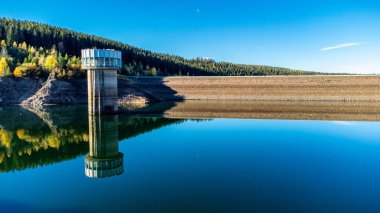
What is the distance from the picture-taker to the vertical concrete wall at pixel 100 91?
32.4 metres

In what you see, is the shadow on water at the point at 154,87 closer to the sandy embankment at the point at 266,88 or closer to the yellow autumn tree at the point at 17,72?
the sandy embankment at the point at 266,88

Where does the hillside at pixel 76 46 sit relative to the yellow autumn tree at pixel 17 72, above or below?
above

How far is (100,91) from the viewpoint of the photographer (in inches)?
1284

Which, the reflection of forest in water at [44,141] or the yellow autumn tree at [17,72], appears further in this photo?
the yellow autumn tree at [17,72]

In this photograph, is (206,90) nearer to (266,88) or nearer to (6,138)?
(266,88)

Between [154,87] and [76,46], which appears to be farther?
[76,46]

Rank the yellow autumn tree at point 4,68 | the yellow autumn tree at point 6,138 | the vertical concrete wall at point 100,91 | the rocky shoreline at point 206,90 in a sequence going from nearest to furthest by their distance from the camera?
1. the yellow autumn tree at point 6,138
2. the vertical concrete wall at point 100,91
3. the rocky shoreline at point 206,90
4. the yellow autumn tree at point 4,68

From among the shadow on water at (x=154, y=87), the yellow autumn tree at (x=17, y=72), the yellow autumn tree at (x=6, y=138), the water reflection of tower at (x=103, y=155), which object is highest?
the yellow autumn tree at (x=17, y=72)

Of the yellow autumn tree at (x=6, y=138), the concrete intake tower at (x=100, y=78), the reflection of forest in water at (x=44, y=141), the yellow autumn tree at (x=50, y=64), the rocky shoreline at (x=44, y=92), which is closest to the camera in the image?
the reflection of forest in water at (x=44, y=141)

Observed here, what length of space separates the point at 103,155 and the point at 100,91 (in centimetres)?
1879

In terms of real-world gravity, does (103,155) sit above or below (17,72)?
below

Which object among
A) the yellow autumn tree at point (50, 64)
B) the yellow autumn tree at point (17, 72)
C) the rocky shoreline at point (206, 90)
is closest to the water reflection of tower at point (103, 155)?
the rocky shoreline at point (206, 90)

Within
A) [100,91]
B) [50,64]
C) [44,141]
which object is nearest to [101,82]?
[100,91]

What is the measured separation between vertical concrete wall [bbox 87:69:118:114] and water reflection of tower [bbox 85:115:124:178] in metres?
9.43
